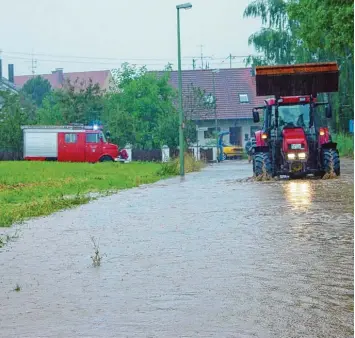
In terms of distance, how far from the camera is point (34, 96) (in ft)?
410

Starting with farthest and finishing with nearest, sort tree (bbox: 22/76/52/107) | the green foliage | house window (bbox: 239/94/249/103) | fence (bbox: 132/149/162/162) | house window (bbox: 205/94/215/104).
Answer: tree (bbox: 22/76/52/107), house window (bbox: 239/94/249/103), house window (bbox: 205/94/215/104), fence (bbox: 132/149/162/162), the green foliage

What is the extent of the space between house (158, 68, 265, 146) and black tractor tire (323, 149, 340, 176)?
52.9 metres

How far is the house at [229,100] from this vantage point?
282 feet

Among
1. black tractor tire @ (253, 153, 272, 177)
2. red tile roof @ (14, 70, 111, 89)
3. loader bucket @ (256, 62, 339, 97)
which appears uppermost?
red tile roof @ (14, 70, 111, 89)

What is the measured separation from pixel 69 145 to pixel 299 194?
135ft

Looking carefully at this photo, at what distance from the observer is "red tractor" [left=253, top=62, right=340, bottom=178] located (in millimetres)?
30000

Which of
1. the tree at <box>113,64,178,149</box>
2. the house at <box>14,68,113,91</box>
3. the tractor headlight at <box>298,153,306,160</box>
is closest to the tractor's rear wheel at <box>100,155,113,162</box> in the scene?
the tree at <box>113,64,178,149</box>

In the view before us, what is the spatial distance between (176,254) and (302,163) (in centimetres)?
1821

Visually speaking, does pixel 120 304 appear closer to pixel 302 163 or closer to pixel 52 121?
pixel 302 163

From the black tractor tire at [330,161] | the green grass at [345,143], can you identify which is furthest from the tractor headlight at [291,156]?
the green grass at [345,143]

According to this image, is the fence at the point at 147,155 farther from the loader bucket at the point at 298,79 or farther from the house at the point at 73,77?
the house at the point at 73,77

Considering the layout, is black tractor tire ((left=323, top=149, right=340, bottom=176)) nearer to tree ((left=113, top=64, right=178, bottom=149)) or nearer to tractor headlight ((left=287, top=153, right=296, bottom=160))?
tractor headlight ((left=287, top=153, right=296, bottom=160))

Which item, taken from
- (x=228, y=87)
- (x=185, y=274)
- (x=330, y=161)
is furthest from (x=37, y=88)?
(x=185, y=274)

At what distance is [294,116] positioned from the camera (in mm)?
30594
